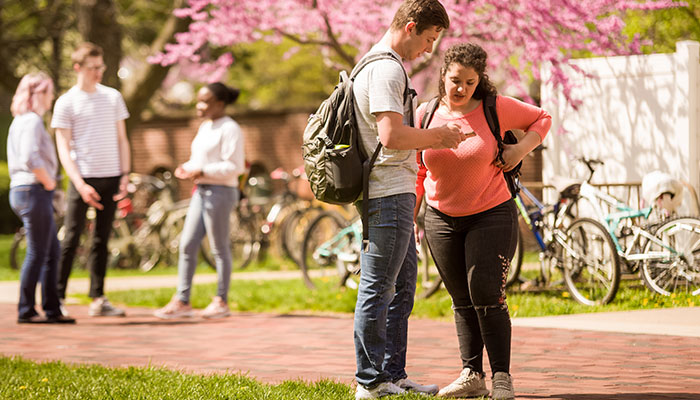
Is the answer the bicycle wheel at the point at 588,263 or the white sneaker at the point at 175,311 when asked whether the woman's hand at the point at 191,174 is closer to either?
the white sneaker at the point at 175,311

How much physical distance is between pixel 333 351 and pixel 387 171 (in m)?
2.48

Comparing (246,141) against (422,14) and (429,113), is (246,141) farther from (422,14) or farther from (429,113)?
(422,14)

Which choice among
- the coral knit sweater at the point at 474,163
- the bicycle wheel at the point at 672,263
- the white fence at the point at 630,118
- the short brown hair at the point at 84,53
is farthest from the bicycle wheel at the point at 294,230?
the coral knit sweater at the point at 474,163

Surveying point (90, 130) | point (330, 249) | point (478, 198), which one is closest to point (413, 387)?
point (478, 198)

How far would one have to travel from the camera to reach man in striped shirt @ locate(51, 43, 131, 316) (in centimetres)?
930

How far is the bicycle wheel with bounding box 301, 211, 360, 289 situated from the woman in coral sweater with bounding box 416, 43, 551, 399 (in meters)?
5.05

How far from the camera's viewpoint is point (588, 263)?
357 inches

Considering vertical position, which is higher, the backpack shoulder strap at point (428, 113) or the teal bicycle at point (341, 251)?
the backpack shoulder strap at point (428, 113)

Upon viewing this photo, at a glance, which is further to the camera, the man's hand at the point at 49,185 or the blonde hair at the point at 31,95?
the blonde hair at the point at 31,95

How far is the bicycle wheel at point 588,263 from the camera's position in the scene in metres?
8.98

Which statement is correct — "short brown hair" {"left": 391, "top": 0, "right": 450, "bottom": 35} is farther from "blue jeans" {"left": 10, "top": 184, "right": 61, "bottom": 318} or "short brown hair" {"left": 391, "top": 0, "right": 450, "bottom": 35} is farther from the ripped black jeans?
"blue jeans" {"left": 10, "top": 184, "right": 61, "bottom": 318}

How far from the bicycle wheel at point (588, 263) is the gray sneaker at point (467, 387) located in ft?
12.2

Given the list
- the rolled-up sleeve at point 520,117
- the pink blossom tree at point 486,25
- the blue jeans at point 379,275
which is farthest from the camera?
the pink blossom tree at point 486,25

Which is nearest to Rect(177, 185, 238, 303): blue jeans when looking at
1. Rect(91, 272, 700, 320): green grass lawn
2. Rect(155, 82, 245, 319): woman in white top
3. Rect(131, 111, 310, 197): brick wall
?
Rect(155, 82, 245, 319): woman in white top
